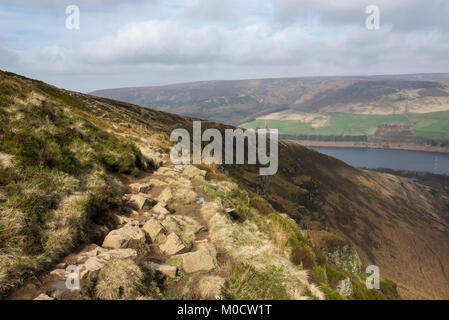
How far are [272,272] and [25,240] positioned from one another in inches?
211

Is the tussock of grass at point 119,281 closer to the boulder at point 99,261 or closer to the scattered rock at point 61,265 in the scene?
the boulder at point 99,261

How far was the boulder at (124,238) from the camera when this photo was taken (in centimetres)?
594

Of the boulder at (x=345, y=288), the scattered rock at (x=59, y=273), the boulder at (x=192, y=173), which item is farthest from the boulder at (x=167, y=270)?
the boulder at (x=192, y=173)

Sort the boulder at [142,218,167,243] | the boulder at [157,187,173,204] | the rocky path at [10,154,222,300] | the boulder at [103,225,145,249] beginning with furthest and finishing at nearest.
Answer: the boulder at [157,187,173,204]
the boulder at [142,218,167,243]
the boulder at [103,225,145,249]
the rocky path at [10,154,222,300]

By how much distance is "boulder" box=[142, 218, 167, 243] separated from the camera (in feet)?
22.1

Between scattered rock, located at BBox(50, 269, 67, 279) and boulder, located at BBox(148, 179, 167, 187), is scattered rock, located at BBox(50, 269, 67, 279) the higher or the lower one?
the lower one

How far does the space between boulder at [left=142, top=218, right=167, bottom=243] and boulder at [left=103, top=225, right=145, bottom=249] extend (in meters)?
0.32

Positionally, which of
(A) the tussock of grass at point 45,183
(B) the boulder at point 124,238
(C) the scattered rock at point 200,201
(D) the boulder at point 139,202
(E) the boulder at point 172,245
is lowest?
(E) the boulder at point 172,245

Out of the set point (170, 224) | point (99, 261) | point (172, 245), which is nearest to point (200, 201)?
point (170, 224)

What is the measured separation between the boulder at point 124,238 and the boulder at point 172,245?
60cm

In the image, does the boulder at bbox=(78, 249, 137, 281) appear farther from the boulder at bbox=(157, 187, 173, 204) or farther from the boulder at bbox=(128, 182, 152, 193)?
the boulder at bbox=(128, 182, 152, 193)

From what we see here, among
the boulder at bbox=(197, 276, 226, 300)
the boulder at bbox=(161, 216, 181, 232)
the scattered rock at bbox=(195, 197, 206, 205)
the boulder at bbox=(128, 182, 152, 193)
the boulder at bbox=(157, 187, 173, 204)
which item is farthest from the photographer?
the scattered rock at bbox=(195, 197, 206, 205)

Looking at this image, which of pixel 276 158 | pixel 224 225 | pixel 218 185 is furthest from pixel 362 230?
pixel 224 225

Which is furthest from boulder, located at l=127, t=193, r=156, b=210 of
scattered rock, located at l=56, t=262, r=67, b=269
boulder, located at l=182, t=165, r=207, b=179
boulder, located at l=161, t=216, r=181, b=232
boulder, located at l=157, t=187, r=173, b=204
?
boulder, located at l=182, t=165, r=207, b=179
